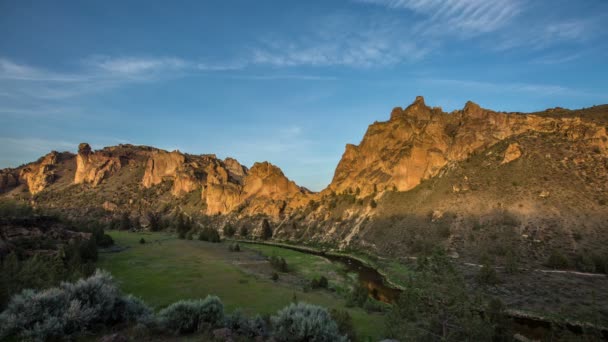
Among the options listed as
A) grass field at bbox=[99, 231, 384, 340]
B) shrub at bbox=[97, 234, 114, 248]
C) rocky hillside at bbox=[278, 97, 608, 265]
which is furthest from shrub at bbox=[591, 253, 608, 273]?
shrub at bbox=[97, 234, 114, 248]

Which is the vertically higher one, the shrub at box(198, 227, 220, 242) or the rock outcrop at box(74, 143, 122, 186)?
the rock outcrop at box(74, 143, 122, 186)

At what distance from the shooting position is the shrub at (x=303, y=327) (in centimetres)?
1226

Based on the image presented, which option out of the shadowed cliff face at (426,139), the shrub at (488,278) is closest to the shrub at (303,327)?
the shrub at (488,278)

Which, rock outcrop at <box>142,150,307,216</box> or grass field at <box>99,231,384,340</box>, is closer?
grass field at <box>99,231,384,340</box>

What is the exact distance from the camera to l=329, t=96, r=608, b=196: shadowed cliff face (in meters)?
68.9

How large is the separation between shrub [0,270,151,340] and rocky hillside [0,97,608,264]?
4983cm

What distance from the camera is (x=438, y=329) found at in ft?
52.5

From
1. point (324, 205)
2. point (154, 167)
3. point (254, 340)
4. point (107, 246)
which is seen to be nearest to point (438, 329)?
point (254, 340)

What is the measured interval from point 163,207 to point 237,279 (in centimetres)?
14170

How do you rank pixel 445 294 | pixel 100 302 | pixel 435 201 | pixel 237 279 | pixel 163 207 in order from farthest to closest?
pixel 163 207 → pixel 435 201 → pixel 237 279 → pixel 445 294 → pixel 100 302

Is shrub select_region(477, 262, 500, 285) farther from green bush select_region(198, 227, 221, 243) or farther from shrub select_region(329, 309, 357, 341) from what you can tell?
green bush select_region(198, 227, 221, 243)

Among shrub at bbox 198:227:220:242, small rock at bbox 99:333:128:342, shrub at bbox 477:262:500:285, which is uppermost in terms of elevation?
small rock at bbox 99:333:128:342

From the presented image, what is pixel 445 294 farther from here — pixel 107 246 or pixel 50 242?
pixel 107 246

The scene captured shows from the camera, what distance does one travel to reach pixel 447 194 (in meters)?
70.6
